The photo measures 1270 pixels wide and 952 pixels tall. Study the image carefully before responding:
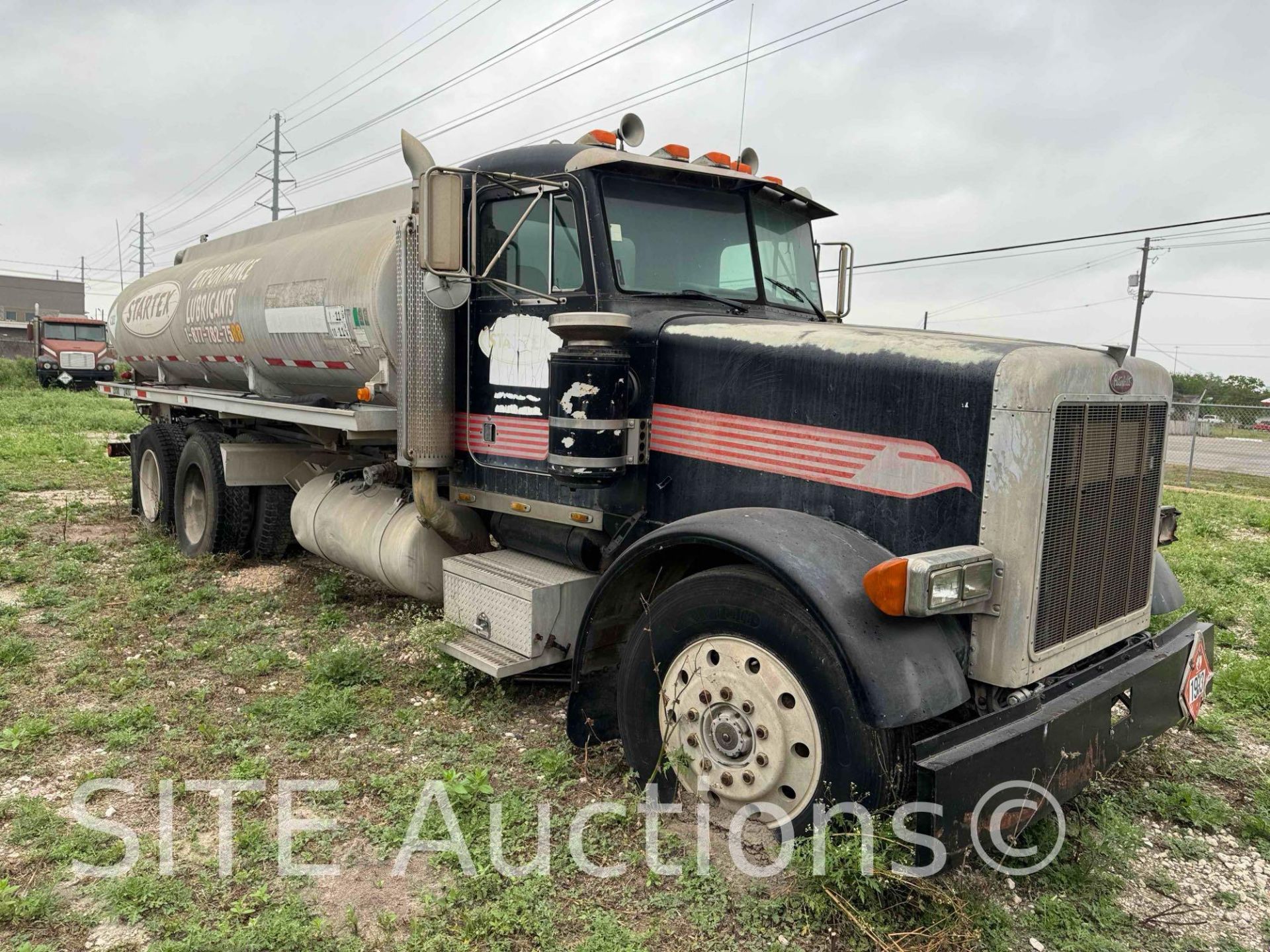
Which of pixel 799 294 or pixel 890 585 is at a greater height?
pixel 799 294

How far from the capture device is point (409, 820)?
3600mm

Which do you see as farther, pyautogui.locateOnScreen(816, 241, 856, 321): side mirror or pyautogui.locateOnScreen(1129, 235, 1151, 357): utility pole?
pyautogui.locateOnScreen(1129, 235, 1151, 357): utility pole

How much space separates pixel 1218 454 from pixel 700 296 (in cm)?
2655

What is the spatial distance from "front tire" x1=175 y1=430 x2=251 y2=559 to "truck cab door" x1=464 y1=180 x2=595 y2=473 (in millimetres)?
3590

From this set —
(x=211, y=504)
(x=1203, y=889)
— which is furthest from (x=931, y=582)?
(x=211, y=504)

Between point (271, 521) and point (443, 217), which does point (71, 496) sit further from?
point (443, 217)

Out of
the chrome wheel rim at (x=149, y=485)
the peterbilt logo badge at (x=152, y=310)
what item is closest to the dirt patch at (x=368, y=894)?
the peterbilt logo badge at (x=152, y=310)

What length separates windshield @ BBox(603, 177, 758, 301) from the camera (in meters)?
4.46

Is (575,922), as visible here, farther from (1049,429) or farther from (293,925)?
(1049,429)

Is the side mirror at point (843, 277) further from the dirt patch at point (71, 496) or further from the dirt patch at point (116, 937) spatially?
the dirt patch at point (71, 496)

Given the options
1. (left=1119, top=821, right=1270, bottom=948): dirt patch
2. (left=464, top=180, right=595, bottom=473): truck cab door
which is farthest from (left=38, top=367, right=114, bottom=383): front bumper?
(left=1119, top=821, right=1270, bottom=948): dirt patch

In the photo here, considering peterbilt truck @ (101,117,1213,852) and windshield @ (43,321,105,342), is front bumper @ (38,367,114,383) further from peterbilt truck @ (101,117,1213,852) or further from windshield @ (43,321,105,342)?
peterbilt truck @ (101,117,1213,852)

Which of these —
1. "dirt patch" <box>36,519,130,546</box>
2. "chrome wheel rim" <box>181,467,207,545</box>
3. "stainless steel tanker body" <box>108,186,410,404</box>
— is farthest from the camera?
"dirt patch" <box>36,519,130,546</box>

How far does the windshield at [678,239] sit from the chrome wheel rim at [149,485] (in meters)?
6.66
